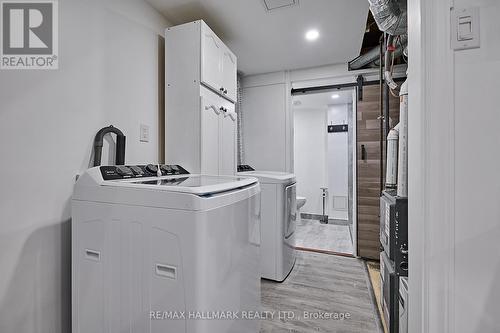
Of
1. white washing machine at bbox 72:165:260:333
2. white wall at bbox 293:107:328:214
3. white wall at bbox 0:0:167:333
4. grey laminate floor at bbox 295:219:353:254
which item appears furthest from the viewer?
white wall at bbox 293:107:328:214

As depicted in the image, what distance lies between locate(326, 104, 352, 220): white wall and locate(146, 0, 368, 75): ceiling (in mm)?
1525

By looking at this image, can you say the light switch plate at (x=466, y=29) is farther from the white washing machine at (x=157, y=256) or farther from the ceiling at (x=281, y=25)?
the ceiling at (x=281, y=25)

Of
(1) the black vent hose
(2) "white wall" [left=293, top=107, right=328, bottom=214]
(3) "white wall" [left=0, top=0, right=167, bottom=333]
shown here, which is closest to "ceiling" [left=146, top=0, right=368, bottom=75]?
(3) "white wall" [left=0, top=0, right=167, bottom=333]

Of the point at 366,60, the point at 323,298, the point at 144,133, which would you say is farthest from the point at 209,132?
the point at 366,60

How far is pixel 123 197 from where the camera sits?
1.03 meters

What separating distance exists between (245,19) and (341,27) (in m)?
0.89

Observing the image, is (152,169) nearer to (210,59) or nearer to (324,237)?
(210,59)

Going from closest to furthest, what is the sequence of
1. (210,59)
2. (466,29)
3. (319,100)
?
(466,29)
(210,59)
(319,100)

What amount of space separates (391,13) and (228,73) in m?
1.32

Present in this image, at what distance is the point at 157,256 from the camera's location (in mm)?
948

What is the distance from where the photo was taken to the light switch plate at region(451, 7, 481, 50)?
2.19 feet

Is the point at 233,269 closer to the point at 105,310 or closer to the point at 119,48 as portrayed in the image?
the point at 105,310

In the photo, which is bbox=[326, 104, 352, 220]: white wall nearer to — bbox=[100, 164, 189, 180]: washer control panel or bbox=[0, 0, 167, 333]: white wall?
bbox=[100, 164, 189, 180]: washer control panel

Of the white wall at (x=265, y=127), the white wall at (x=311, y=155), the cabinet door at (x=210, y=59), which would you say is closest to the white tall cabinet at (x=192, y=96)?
the cabinet door at (x=210, y=59)
